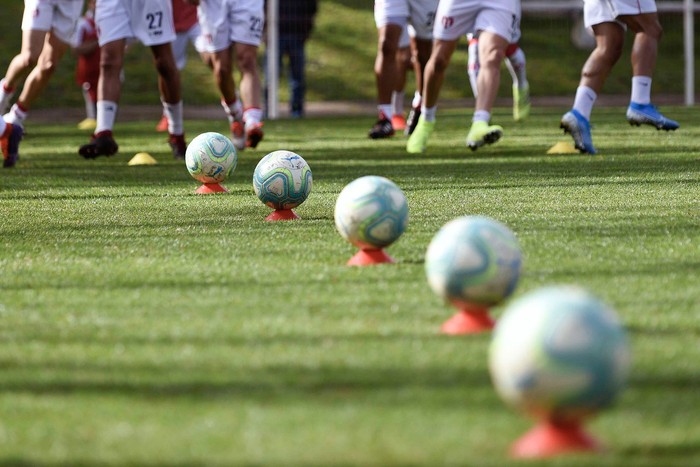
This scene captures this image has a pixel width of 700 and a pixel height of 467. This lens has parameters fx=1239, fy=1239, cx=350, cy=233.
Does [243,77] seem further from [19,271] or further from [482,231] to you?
[482,231]

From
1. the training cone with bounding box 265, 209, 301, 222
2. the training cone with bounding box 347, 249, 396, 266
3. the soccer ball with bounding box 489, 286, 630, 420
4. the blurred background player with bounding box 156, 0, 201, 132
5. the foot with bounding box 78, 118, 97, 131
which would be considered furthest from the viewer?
the foot with bounding box 78, 118, 97, 131

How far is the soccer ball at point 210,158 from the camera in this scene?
26.3 ft

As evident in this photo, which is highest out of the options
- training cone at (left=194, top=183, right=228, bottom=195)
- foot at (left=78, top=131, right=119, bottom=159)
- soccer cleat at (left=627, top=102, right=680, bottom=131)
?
training cone at (left=194, top=183, right=228, bottom=195)

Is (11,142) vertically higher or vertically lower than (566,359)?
lower

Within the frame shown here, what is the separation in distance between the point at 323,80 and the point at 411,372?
1978 cm

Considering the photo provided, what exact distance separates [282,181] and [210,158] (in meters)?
1.58

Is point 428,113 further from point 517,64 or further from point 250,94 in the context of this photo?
point 517,64

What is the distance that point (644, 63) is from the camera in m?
10.1

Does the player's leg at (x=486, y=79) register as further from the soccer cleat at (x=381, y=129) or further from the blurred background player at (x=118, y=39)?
the soccer cleat at (x=381, y=129)

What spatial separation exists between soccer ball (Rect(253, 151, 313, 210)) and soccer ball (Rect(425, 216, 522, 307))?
9.25ft

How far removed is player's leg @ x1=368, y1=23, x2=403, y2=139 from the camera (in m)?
12.1

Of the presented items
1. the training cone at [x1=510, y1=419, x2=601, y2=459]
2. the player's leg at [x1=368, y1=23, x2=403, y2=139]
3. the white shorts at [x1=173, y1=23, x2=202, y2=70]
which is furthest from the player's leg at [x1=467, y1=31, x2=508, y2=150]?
the training cone at [x1=510, y1=419, x2=601, y2=459]

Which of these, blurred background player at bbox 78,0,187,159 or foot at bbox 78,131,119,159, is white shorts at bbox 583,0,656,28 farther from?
foot at bbox 78,131,119,159

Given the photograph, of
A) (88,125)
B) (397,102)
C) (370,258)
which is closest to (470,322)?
(370,258)
